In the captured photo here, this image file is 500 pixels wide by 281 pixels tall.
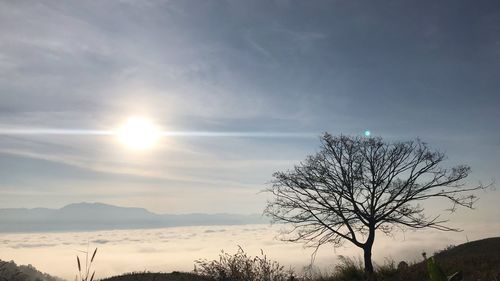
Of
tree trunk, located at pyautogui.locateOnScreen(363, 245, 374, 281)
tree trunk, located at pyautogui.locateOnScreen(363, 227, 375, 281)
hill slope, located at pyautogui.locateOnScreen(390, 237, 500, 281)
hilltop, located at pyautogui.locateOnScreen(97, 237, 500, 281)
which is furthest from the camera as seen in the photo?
tree trunk, located at pyautogui.locateOnScreen(363, 227, 375, 281)

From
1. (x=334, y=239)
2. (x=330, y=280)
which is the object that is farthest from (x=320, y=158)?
(x=330, y=280)

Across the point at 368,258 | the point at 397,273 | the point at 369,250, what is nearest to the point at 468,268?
the point at 397,273

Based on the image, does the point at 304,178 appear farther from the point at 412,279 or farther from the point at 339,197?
the point at 412,279

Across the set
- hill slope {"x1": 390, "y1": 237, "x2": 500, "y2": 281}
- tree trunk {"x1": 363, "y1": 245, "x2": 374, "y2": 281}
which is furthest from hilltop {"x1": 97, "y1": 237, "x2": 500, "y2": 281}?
tree trunk {"x1": 363, "y1": 245, "x2": 374, "y2": 281}

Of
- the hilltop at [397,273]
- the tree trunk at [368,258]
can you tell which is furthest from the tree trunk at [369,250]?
the hilltop at [397,273]

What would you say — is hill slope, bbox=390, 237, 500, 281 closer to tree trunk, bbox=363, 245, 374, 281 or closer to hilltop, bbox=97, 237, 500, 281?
hilltop, bbox=97, 237, 500, 281

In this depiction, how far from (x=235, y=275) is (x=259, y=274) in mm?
1746

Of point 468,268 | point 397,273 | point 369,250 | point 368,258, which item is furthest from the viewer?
point 369,250

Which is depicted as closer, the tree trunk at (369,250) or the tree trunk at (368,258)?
the tree trunk at (368,258)

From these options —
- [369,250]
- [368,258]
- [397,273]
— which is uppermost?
[369,250]

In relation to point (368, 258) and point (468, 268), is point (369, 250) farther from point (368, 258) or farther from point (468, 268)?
point (468, 268)

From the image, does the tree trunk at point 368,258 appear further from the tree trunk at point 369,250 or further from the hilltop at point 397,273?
the hilltop at point 397,273

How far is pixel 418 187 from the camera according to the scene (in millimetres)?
22625

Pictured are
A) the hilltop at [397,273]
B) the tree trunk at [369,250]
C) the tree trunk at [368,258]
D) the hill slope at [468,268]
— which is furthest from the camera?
the tree trunk at [369,250]
